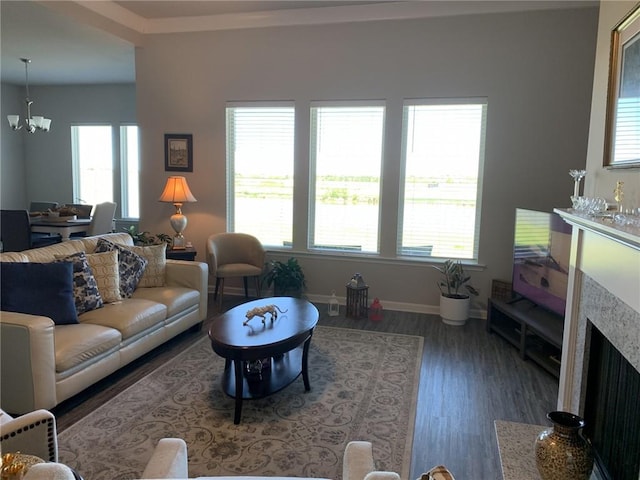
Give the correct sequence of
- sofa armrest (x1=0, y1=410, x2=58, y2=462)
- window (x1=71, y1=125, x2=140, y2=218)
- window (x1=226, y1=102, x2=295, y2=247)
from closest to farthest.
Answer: sofa armrest (x1=0, y1=410, x2=58, y2=462) → window (x1=226, y1=102, x2=295, y2=247) → window (x1=71, y1=125, x2=140, y2=218)

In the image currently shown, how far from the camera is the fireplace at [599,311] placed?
5.48 ft

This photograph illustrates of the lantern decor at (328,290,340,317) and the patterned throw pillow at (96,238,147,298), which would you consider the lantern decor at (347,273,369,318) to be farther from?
the patterned throw pillow at (96,238,147,298)

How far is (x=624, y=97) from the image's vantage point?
6.65 ft

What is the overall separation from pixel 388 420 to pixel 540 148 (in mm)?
3202

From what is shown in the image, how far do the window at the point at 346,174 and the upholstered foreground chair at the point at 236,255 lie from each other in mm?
723

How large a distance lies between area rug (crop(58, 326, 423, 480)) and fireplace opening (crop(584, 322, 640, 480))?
3.01 ft

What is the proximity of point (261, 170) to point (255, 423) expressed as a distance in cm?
336

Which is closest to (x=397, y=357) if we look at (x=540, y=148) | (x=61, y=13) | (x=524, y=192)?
(x=524, y=192)

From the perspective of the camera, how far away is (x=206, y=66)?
5.29 metres

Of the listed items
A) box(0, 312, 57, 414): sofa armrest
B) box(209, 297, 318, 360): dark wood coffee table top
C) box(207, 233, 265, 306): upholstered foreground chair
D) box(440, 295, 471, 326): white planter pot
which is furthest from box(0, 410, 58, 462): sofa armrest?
box(440, 295, 471, 326): white planter pot

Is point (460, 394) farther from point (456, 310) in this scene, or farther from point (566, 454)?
point (456, 310)

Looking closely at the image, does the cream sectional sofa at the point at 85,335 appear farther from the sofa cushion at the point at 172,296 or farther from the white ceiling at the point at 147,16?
the white ceiling at the point at 147,16

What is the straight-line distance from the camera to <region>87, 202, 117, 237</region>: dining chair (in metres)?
6.14

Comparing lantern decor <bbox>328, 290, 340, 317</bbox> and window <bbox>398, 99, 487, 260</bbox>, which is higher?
window <bbox>398, 99, 487, 260</bbox>
